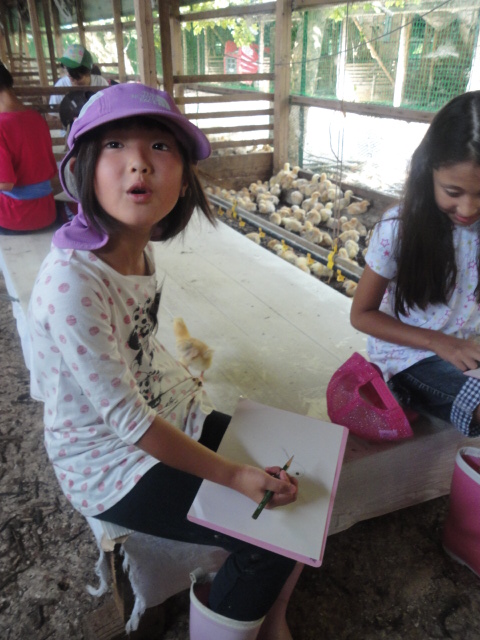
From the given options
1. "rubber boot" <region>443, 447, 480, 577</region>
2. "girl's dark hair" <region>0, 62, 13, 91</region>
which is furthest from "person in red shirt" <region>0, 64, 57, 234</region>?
"rubber boot" <region>443, 447, 480, 577</region>

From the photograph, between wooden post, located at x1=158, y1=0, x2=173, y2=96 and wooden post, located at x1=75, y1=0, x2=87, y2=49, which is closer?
wooden post, located at x1=158, y1=0, x2=173, y2=96

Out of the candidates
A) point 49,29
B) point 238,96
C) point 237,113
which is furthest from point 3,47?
point 238,96

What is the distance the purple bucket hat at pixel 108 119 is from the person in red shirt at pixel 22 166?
1948 mm

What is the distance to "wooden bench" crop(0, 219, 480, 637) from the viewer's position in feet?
4.20

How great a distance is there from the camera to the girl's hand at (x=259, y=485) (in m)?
0.87

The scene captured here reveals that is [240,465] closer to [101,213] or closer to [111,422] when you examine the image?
[111,422]

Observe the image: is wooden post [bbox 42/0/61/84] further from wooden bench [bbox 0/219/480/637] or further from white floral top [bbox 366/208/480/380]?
white floral top [bbox 366/208/480/380]

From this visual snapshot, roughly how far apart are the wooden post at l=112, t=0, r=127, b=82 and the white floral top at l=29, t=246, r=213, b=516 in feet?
18.0

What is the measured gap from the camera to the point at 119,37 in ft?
19.3

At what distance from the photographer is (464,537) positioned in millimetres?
1208

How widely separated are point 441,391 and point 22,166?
239 cm

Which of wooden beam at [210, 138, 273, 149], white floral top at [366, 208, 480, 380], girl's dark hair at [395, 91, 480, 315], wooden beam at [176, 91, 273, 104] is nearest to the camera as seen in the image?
girl's dark hair at [395, 91, 480, 315]

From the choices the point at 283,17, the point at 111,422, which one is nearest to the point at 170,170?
the point at 111,422

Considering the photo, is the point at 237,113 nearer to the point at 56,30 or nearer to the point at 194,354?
the point at 194,354
